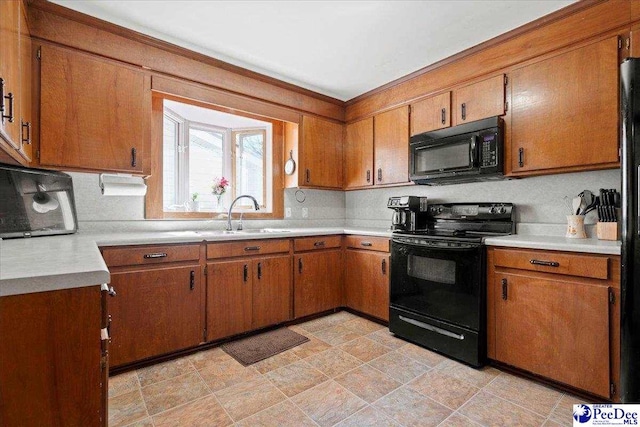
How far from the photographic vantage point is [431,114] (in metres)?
2.92

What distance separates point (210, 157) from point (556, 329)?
329 centimetres

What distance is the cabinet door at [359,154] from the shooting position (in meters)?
3.53

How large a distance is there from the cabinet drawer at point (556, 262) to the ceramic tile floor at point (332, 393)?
0.74 meters

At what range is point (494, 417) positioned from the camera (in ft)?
5.42

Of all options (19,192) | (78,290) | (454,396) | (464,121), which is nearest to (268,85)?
(464,121)

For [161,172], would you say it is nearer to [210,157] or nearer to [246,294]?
[210,157]

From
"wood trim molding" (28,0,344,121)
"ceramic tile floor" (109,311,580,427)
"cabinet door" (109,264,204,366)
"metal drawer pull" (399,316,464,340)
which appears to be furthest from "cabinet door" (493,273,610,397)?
"wood trim molding" (28,0,344,121)

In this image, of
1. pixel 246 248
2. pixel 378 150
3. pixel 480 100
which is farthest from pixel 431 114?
pixel 246 248

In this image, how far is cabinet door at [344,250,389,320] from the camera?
9.66ft

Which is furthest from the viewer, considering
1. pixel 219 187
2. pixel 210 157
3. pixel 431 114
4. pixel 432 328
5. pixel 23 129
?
pixel 210 157

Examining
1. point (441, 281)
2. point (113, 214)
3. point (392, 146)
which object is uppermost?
point (392, 146)

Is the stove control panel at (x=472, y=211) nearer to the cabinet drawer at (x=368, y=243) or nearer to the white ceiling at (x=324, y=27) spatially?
the cabinet drawer at (x=368, y=243)

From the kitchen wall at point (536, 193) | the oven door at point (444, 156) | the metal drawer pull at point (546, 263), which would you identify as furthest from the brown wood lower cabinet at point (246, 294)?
the metal drawer pull at point (546, 263)

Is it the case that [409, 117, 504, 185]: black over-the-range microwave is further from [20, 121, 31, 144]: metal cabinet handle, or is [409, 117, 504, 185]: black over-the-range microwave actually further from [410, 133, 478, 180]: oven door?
[20, 121, 31, 144]: metal cabinet handle
